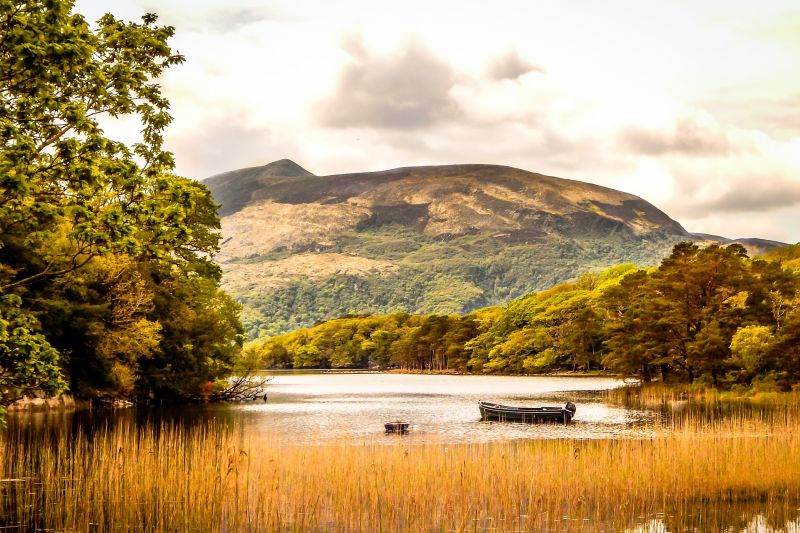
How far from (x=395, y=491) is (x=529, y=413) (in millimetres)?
34682

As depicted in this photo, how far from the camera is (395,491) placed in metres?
19.0

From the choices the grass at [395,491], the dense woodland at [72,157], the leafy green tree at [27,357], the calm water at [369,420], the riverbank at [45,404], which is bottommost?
the calm water at [369,420]

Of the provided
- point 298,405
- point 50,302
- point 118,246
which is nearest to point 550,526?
point 118,246

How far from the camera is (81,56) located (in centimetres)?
1498

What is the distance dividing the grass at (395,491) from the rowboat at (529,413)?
2711cm

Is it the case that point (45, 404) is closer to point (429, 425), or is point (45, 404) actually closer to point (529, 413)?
point (429, 425)

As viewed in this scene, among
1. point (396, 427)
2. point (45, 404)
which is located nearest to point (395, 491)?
point (396, 427)

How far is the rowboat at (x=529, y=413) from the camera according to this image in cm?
5072

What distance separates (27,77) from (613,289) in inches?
3556

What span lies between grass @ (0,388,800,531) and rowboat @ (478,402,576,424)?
2711cm

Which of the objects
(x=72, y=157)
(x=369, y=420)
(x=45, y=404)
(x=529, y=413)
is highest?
(x=72, y=157)

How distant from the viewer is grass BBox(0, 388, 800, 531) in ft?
57.4

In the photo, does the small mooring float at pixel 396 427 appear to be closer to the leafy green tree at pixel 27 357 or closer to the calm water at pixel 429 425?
the calm water at pixel 429 425

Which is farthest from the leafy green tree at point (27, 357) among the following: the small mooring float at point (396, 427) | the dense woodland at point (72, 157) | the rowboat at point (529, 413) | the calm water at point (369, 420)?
the rowboat at point (529, 413)
